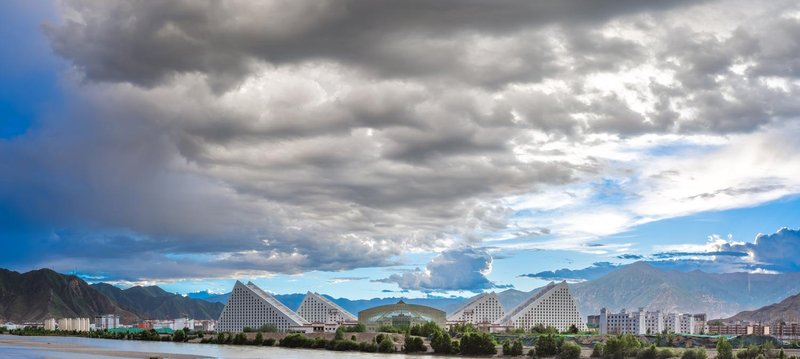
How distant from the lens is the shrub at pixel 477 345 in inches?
4205

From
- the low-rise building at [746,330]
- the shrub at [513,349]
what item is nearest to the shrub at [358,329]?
the shrub at [513,349]

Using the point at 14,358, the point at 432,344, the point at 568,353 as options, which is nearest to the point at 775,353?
the point at 568,353

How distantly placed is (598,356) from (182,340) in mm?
95843

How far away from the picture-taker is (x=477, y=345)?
354 feet

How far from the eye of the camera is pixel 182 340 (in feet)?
554

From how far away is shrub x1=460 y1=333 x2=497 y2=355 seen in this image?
106812 millimetres

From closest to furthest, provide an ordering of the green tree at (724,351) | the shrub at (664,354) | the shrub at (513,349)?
the green tree at (724,351), the shrub at (664,354), the shrub at (513,349)

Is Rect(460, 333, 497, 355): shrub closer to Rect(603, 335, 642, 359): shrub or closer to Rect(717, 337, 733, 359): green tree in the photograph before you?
Rect(603, 335, 642, 359): shrub

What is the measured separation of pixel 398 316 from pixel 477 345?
253 feet

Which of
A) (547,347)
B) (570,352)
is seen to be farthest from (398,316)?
(570,352)

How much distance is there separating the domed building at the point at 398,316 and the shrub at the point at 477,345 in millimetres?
Answer: 70358

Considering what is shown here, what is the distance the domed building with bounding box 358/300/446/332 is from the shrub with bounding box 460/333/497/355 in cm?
7036

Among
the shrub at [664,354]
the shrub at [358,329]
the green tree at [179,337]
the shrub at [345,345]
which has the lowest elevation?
the green tree at [179,337]

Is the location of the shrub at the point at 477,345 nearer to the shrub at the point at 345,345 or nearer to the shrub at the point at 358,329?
the shrub at the point at 345,345
